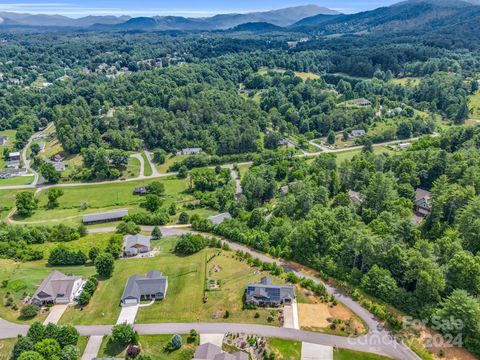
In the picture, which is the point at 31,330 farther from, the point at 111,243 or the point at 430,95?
the point at 430,95

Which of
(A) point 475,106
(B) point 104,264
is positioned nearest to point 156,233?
(B) point 104,264

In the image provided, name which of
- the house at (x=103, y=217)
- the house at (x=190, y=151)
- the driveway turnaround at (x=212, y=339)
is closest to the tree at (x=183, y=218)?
the house at (x=103, y=217)

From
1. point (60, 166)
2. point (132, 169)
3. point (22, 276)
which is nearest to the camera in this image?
point (22, 276)

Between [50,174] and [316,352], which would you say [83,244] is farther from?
[316,352]

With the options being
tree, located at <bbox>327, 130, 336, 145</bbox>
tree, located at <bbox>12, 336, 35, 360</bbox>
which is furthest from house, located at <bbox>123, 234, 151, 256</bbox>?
tree, located at <bbox>327, 130, 336, 145</bbox>

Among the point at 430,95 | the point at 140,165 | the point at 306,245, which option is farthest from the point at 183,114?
the point at 430,95
